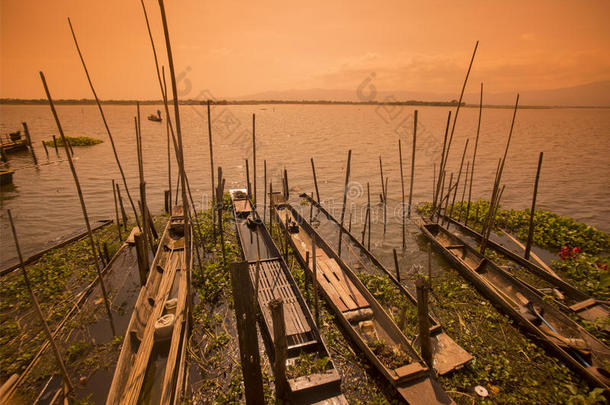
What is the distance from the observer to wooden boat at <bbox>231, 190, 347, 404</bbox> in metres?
5.07

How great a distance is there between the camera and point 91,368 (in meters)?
5.97

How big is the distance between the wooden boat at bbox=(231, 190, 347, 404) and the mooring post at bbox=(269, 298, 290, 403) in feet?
0.67

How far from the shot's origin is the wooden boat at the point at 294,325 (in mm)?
5070

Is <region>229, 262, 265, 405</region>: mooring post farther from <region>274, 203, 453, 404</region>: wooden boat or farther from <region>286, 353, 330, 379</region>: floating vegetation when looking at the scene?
<region>274, 203, 453, 404</region>: wooden boat

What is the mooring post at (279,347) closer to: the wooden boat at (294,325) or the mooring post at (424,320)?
the wooden boat at (294,325)

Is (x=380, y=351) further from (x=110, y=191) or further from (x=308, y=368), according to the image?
(x=110, y=191)

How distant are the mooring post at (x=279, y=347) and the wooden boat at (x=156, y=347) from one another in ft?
6.08

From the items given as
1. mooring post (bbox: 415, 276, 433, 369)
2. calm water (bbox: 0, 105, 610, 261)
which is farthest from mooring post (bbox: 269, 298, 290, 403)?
calm water (bbox: 0, 105, 610, 261)

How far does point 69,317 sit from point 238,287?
644 cm

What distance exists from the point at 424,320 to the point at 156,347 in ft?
19.0

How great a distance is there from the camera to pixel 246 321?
13.5 ft

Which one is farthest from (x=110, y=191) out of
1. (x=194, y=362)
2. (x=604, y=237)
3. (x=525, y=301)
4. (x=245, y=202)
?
(x=604, y=237)

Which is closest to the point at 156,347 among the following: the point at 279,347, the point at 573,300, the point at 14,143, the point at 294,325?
the point at 294,325

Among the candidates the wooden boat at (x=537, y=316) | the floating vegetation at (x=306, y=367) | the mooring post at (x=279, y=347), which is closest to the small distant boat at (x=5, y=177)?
the floating vegetation at (x=306, y=367)
